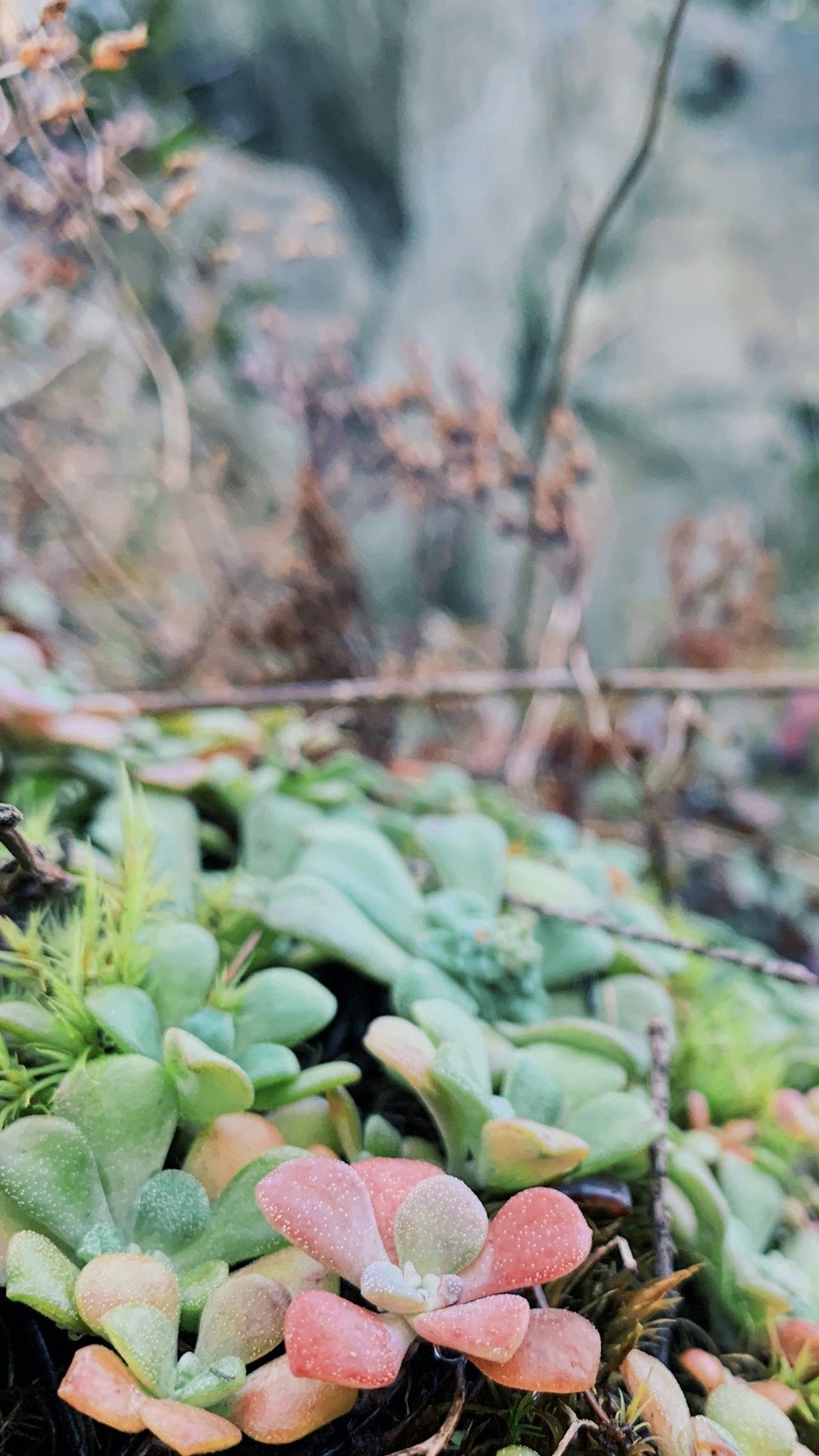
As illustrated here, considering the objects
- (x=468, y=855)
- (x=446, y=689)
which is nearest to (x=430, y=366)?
(x=446, y=689)

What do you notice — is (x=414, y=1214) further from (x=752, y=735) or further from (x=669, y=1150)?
(x=752, y=735)

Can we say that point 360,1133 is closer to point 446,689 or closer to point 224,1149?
point 224,1149

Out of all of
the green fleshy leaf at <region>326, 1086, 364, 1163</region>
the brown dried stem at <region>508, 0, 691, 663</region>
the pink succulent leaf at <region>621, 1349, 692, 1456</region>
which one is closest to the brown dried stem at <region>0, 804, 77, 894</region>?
the green fleshy leaf at <region>326, 1086, 364, 1163</region>

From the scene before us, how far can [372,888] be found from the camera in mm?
715

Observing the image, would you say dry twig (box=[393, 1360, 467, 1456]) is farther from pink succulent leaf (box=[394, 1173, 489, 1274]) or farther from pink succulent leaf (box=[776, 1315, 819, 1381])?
pink succulent leaf (box=[776, 1315, 819, 1381])

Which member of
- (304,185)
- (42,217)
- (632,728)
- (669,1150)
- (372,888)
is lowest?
(632,728)

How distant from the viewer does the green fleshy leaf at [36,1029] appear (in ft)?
1.71

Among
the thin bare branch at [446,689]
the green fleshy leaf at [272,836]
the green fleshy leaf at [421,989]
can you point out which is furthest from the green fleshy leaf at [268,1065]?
the thin bare branch at [446,689]

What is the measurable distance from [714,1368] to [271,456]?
2.56m

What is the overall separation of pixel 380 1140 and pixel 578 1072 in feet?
0.52

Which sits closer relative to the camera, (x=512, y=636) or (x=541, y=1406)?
(x=541, y=1406)

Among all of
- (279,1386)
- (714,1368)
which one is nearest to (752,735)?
(714,1368)

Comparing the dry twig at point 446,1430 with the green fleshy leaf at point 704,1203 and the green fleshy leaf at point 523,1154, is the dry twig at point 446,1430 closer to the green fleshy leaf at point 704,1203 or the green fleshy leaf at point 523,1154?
the green fleshy leaf at point 523,1154

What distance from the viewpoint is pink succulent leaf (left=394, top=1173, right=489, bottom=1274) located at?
0.44m
